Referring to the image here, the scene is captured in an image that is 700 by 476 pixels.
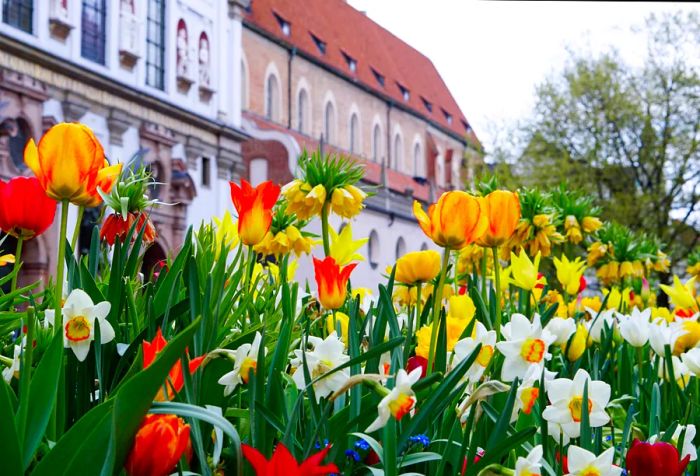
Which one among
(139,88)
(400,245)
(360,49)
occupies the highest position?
(360,49)

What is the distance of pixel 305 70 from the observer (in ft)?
110

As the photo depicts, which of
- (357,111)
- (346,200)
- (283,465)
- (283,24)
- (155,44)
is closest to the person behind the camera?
(283,465)

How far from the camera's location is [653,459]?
1.29m

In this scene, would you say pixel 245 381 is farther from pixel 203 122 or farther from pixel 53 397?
pixel 203 122

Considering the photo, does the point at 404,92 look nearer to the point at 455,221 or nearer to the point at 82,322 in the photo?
the point at 455,221

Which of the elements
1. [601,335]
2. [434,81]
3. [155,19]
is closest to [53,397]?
[601,335]

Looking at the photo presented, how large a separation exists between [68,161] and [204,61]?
23.7 metres

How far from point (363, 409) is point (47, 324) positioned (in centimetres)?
52

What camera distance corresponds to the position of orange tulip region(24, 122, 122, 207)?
136cm

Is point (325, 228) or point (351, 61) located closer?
point (325, 228)

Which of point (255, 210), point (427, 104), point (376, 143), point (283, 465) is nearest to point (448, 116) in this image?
point (427, 104)

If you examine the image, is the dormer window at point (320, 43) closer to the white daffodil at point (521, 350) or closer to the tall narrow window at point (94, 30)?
the tall narrow window at point (94, 30)

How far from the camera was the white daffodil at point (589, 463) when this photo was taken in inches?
47.8

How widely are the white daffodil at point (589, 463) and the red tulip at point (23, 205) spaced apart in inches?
33.9
